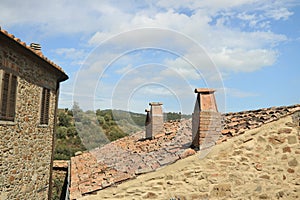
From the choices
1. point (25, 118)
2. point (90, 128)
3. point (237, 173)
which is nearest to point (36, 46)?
point (25, 118)

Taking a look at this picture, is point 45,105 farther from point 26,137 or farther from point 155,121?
point 155,121

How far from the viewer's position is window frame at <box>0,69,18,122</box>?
25.2 ft

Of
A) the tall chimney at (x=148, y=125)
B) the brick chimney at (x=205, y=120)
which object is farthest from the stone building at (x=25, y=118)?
the brick chimney at (x=205, y=120)

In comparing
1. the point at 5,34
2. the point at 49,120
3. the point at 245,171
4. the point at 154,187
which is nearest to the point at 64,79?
the point at 49,120

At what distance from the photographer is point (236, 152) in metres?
6.00

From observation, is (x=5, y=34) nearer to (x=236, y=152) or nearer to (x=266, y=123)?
(x=236, y=152)

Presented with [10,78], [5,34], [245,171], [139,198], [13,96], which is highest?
[5,34]

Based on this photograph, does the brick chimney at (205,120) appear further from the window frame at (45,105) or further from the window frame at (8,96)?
the window frame at (45,105)

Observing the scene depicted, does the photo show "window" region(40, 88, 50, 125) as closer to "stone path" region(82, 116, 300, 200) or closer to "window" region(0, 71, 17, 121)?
"window" region(0, 71, 17, 121)

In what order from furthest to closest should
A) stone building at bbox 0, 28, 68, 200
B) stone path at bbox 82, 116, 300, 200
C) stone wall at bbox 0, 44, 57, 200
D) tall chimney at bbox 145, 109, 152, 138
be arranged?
1. tall chimney at bbox 145, 109, 152, 138
2. stone wall at bbox 0, 44, 57, 200
3. stone building at bbox 0, 28, 68, 200
4. stone path at bbox 82, 116, 300, 200

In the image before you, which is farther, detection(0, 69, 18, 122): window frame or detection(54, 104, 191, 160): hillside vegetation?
detection(54, 104, 191, 160): hillside vegetation

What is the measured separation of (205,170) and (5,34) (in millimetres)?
6013

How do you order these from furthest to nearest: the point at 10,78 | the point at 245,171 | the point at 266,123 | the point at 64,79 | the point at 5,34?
the point at 64,79 < the point at 10,78 < the point at 5,34 < the point at 266,123 < the point at 245,171

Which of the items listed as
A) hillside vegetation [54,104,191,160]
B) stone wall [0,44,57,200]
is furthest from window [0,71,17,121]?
hillside vegetation [54,104,191,160]
